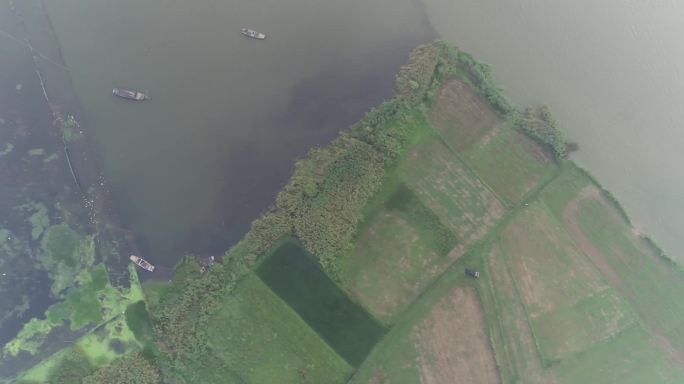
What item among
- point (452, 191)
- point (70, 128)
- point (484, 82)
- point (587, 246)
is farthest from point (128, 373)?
point (587, 246)

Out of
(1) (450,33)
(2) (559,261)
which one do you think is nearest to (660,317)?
(2) (559,261)

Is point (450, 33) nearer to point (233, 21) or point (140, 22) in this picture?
point (233, 21)

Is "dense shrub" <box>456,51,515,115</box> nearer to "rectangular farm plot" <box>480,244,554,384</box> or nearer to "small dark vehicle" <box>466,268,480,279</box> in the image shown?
"rectangular farm plot" <box>480,244,554,384</box>

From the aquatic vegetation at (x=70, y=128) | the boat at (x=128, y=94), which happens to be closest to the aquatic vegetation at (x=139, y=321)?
the aquatic vegetation at (x=70, y=128)

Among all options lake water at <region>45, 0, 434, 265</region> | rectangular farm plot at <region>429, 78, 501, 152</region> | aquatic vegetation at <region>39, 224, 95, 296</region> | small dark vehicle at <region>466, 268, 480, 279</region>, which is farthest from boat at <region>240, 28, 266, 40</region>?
small dark vehicle at <region>466, 268, 480, 279</region>

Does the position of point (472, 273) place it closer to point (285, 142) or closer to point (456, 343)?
point (456, 343)

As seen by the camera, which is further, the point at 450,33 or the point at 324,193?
the point at 450,33
